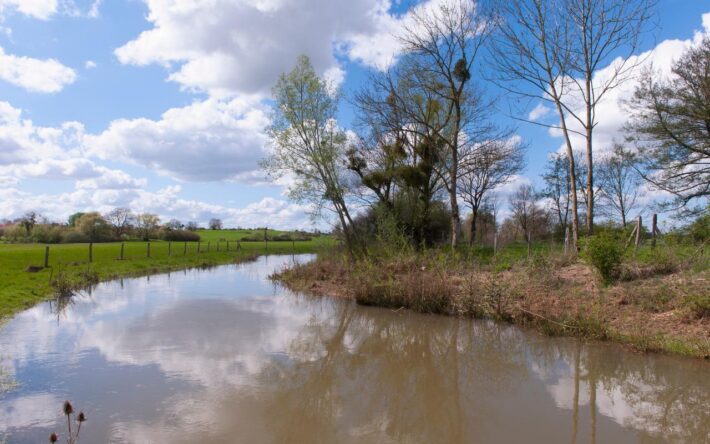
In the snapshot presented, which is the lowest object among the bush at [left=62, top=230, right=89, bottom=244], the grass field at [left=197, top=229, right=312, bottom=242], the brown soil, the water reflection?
the water reflection

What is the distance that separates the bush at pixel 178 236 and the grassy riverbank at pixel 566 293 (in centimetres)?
5470

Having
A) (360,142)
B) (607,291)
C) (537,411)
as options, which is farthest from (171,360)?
(360,142)

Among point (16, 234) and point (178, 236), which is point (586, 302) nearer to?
point (16, 234)

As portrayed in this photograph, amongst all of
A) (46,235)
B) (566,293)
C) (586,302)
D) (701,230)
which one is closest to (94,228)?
(46,235)

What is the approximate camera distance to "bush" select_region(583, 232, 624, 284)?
11.2m

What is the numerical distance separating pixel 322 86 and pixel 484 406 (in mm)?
18774

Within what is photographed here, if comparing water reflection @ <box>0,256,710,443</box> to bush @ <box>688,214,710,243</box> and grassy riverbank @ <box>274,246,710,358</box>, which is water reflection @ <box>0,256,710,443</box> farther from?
bush @ <box>688,214,710,243</box>

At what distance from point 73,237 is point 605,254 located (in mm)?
58305

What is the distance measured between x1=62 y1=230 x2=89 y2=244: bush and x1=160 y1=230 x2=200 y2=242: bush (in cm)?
1117

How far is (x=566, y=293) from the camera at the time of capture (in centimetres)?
1141

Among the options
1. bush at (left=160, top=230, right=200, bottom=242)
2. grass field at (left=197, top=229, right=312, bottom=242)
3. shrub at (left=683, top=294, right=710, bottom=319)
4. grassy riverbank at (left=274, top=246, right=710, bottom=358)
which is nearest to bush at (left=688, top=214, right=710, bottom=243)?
grassy riverbank at (left=274, top=246, right=710, bottom=358)

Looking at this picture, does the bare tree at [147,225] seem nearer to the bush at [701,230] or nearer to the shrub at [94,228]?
the shrub at [94,228]

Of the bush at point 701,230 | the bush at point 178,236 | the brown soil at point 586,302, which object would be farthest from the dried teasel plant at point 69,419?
the bush at point 178,236

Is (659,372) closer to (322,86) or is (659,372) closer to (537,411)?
(537,411)
